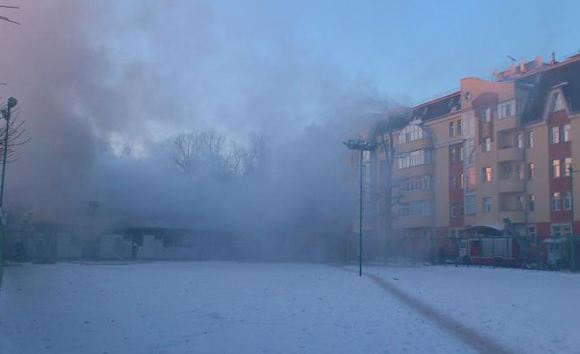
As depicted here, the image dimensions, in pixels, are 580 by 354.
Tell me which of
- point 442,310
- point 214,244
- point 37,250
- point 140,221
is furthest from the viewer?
point 214,244

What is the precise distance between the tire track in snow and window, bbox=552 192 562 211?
103 feet

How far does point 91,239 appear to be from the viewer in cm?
5088

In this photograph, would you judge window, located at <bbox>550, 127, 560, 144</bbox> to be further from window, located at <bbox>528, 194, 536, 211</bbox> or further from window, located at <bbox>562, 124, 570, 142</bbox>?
window, located at <bbox>528, 194, 536, 211</bbox>

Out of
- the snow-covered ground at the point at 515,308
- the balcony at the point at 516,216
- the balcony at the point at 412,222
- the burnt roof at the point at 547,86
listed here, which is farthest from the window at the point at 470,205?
the snow-covered ground at the point at 515,308

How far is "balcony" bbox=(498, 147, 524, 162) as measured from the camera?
5441 cm

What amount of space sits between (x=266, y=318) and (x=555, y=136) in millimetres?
41473

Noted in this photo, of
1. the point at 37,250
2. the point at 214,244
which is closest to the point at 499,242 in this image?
the point at 214,244

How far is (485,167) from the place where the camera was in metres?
57.7

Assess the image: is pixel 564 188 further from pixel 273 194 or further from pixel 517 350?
pixel 517 350

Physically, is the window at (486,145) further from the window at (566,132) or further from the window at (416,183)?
the window at (566,132)

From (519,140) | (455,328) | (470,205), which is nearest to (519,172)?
(519,140)

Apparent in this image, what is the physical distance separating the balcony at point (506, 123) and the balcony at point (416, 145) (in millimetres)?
Answer: 8437

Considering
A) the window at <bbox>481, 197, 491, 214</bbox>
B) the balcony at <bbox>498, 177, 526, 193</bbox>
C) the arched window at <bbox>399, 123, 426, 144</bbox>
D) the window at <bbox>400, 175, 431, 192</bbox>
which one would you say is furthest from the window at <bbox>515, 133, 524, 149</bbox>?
the window at <bbox>400, 175, 431, 192</bbox>

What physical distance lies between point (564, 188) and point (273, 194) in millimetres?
23446
